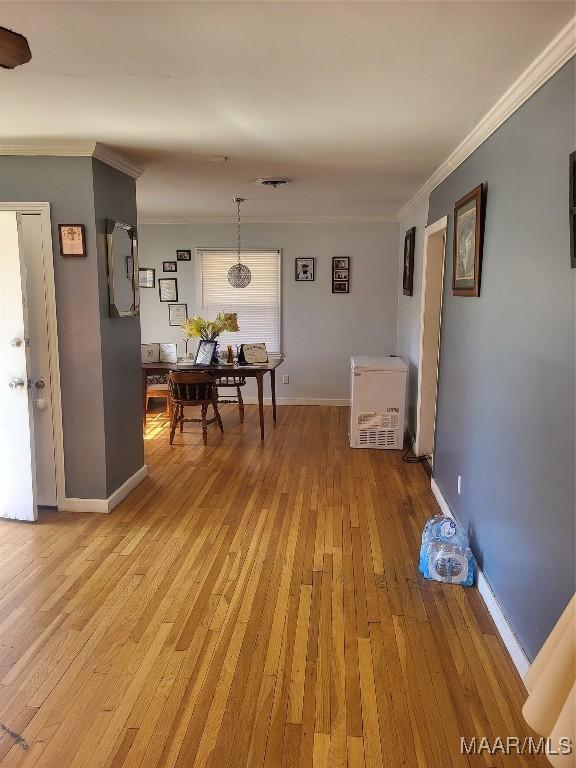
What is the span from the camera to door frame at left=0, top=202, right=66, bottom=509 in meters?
3.50

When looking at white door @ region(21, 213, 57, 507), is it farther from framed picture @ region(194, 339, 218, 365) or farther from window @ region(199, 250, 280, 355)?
window @ region(199, 250, 280, 355)

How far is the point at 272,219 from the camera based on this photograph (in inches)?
275

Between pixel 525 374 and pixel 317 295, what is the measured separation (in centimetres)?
507

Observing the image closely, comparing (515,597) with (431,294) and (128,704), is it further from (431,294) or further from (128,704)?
(431,294)

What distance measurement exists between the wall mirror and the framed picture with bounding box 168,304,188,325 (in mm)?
3063

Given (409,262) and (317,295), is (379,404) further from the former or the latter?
(317,295)

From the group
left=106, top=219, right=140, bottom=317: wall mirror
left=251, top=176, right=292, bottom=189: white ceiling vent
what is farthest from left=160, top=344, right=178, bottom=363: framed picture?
left=251, top=176, right=292, bottom=189: white ceiling vent

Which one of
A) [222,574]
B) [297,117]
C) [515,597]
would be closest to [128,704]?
[222,574]

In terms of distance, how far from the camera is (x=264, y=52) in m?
2.01

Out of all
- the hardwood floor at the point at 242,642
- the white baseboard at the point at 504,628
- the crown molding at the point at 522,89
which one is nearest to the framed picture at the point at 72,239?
the hardwood floor at the point at 242,642

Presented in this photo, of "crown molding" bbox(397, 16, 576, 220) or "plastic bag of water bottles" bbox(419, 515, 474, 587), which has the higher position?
"crown molding" bbox(397, 16, 576, 220)

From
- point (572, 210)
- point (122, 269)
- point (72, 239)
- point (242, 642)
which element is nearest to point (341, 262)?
point (122, 269)

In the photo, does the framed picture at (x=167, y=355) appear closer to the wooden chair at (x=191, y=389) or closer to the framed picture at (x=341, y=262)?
the wooden chair at (x=191, y=389)

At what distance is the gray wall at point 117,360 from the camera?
3615mm
